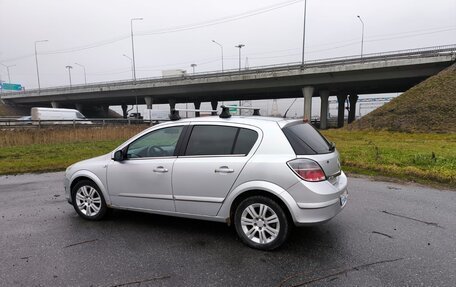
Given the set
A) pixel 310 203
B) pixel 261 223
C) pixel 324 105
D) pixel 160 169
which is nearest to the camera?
pixel 310 203

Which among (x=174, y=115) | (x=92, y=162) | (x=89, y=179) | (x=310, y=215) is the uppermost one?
(x=174, y=115)

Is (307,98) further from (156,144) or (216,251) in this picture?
(216,251)

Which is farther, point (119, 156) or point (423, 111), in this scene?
point (423, 111)

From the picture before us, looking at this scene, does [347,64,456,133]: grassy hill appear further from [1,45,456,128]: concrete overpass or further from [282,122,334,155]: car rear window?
[282,122,334,155]: car rear window

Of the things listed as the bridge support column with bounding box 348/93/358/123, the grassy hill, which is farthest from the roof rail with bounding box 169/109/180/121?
the bridge support column with bounding box 348/93/358/123

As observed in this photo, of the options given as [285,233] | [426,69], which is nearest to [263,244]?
[285,233]

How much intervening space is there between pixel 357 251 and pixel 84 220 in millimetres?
3817

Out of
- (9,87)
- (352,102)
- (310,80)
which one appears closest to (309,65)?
(310,80)

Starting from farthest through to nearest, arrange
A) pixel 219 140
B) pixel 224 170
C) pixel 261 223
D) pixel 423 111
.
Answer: pixel 423 111
pixel 219 140
pixel 224 170
pixel 261 223

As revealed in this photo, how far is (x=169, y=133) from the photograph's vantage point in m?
4.31

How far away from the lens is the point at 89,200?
15.5 ft

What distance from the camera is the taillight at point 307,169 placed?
138 inches

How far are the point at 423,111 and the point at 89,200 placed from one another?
25.0m

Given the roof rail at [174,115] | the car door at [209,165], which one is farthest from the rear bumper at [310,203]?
the roof rail at [174,115]
